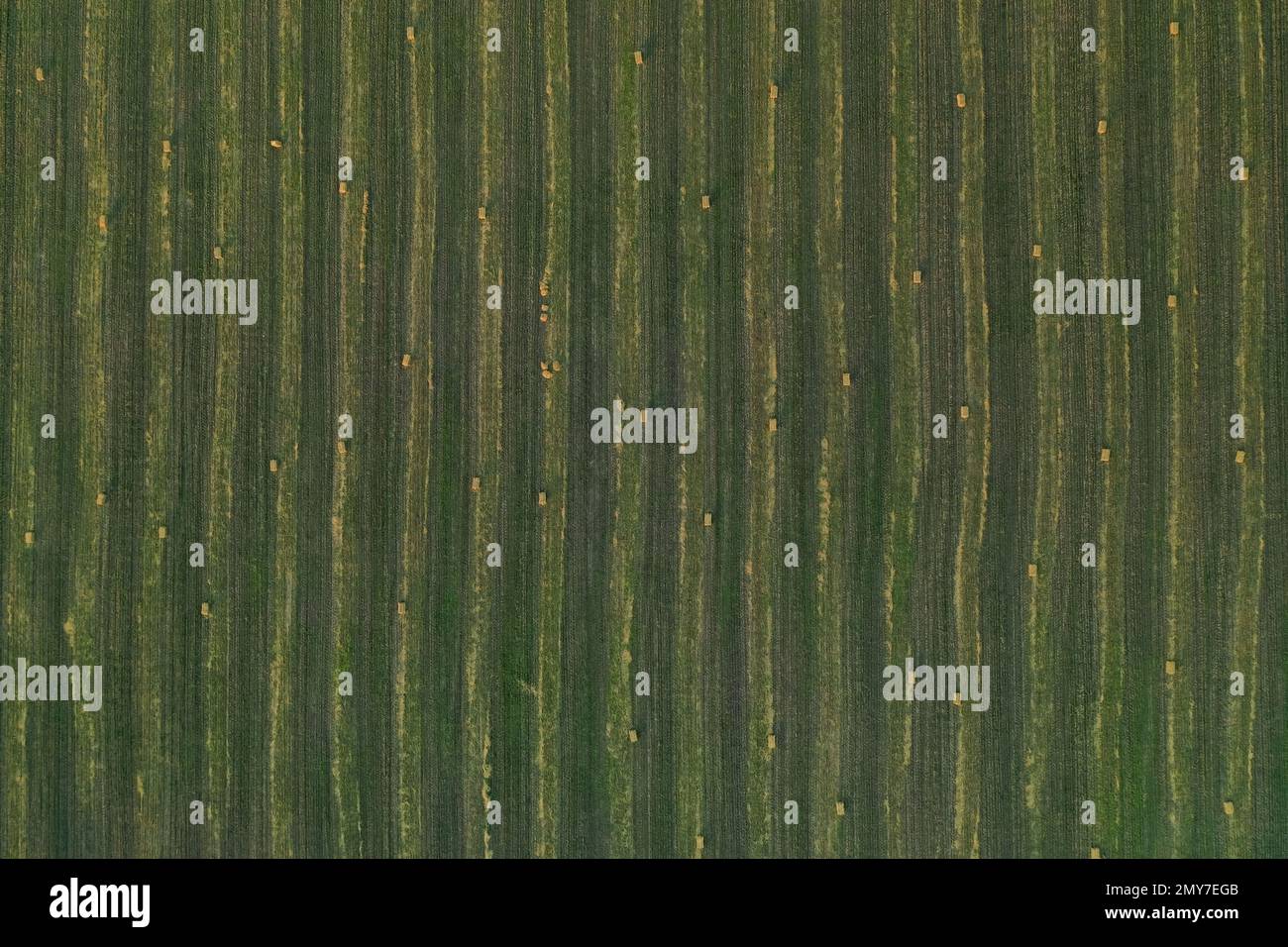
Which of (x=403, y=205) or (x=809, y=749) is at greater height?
(x=403, y=205)

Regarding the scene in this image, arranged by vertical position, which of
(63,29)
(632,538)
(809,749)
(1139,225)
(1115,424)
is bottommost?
(809,749)

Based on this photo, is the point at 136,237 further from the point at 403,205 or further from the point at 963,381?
the point at 963,381

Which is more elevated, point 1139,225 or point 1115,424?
point 1139,225

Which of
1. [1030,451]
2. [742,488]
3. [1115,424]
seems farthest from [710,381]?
[1115,424]

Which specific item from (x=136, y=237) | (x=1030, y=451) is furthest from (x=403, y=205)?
(x=1030, y=451)

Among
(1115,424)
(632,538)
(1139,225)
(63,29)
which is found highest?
(63,29)

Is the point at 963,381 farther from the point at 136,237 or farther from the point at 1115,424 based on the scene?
the point at 136,237
